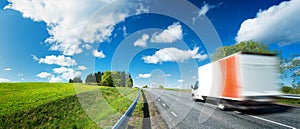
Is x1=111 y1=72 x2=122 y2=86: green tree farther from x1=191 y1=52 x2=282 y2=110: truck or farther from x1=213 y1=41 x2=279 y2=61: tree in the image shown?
x1=191 y1=52 x2=282 y2=110: truck

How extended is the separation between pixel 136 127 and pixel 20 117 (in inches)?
294

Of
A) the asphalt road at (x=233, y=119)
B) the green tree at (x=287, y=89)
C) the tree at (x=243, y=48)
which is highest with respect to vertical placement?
the tree at (x=243, y=48)

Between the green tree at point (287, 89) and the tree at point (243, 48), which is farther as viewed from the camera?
the tree at point (243, 48)

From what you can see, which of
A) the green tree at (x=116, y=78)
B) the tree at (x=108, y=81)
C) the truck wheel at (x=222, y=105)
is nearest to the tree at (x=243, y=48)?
the truck wheel at (x=222, y=105)

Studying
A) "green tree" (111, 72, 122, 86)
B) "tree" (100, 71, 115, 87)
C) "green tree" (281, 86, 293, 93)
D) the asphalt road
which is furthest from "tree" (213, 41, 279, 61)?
"tree" (100, 71, 115, 87)

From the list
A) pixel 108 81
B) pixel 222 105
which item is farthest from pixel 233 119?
pixel 108 81

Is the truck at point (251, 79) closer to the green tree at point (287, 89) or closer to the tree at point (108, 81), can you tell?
the green tree at point (287, 89)

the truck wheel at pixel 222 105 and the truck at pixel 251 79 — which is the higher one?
the truck at pixel 251 79

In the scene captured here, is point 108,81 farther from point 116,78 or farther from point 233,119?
point 233,119

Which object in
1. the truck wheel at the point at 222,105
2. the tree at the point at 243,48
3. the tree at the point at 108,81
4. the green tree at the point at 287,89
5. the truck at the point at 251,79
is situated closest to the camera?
the truck at the point at 251,79

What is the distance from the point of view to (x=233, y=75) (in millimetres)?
9359

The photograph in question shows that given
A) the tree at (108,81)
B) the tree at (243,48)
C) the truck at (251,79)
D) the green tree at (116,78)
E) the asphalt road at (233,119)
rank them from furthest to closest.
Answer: the tree at (108,81) → the green tree at (116,78) → the tree at (243,48) → the truck at (251,79) → the asphalt road at (233,119)

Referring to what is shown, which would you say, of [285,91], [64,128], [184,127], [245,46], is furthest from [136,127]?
[245,46]

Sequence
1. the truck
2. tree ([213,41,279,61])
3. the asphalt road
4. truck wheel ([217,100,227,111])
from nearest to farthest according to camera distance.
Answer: the asphalt road
the truck
truck wheel ([217,100,227,111])
tree ([213,41,279,61])
